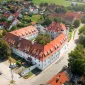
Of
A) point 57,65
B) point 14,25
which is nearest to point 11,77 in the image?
point 57,65

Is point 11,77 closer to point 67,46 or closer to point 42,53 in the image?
point 42,53

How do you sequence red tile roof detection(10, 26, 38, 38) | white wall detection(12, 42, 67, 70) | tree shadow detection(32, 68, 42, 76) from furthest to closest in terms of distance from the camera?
red tile roof detection(10, 26, 38, 38)
white wall detection(12, 42, 67, 70)
tree shadow detection(32, 68, 42, 76)

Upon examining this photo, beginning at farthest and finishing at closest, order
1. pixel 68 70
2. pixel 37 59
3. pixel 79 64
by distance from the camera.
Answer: pixel 37 59, pixel 68 70, pixel 79 64

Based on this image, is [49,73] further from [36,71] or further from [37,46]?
[37,46]

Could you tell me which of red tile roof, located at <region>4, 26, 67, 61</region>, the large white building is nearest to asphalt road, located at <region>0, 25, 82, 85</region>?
the large white building

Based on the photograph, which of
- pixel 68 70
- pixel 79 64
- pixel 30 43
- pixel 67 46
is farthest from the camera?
pixel 67 46

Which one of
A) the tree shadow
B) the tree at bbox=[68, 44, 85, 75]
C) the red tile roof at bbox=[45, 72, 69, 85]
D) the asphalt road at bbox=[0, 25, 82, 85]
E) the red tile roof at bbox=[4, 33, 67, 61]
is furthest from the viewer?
the red tile roof at bbox=[4, 33, 67, 61]

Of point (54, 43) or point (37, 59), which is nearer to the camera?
point (37, 59)

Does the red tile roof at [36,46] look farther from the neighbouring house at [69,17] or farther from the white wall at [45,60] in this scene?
the neighbouring house at [69,17]

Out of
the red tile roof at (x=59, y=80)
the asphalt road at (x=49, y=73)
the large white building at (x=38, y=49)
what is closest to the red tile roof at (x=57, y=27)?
the large white building at (x=38, y=49)

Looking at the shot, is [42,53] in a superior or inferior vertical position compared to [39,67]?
superior

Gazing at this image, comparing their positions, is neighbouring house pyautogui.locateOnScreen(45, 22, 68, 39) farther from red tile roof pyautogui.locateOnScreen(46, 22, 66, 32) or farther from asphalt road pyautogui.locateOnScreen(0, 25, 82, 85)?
asphalt road pyautogui.locateOnScreen(0, 25, 82, 85)
